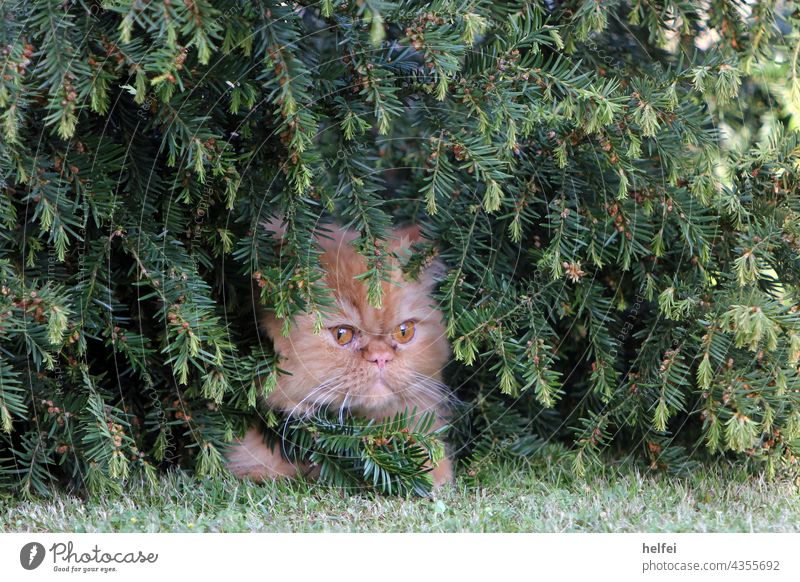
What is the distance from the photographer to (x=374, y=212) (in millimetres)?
1666

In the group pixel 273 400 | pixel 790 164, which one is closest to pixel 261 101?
pixel 273 400

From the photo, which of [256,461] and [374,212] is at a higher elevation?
[374,212]

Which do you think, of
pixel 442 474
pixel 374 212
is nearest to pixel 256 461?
pixel 442 474

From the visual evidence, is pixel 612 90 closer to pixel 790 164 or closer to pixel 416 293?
pixel 790 164

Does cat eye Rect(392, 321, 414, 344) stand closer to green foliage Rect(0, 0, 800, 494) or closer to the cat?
the cat

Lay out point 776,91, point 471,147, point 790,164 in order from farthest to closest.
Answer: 1. point 776,91
2. point 790,164
3. point 471,147

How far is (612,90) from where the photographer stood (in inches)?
63.2

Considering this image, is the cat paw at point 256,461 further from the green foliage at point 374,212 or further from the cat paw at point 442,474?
the cat paw at point 442,474
